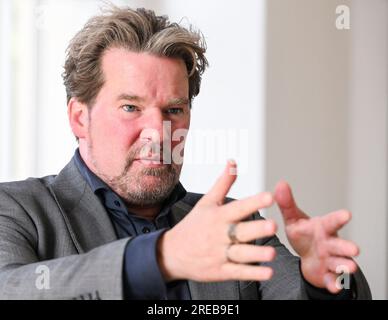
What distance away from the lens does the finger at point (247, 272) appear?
0.58 m

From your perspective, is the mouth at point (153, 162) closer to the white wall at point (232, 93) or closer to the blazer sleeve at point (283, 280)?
the blazer sleeve at point (283, 280)

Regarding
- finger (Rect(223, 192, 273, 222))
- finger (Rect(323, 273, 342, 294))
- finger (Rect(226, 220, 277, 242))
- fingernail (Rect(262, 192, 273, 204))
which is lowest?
finger (Rect(323, 273, 342, 294))

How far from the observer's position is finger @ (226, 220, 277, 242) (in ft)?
1.90

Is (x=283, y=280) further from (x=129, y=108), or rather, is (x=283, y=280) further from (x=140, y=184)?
(x=129, y=108)

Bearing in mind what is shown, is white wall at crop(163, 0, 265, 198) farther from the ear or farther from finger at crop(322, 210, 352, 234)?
finger at crop(322, 210, 352, 234)

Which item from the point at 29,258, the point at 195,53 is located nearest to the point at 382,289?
the point at 195,53

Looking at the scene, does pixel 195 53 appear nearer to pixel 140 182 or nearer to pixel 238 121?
pixel 140 182

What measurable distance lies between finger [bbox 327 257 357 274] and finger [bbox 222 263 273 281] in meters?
0.17

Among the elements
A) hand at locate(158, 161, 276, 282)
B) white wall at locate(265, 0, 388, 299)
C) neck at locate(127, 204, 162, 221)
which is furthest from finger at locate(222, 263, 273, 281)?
white wall at locate(265, 0, 388, 299)

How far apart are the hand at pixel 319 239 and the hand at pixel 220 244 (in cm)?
15

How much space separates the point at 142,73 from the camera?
1078 mm

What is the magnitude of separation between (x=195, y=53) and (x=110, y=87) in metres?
0.20

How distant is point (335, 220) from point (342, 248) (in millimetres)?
34

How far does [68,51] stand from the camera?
4.11ft
